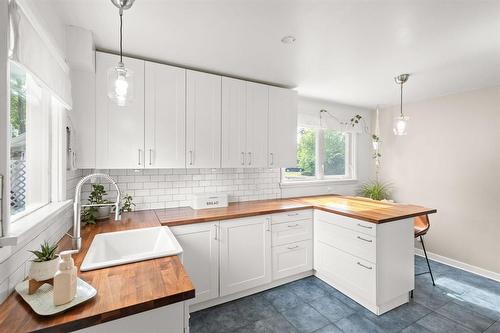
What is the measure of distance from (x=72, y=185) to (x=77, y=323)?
4.70 feet

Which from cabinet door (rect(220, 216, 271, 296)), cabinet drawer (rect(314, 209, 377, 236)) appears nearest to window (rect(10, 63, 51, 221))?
cabinet door (rect(220, 216, 271, 296))

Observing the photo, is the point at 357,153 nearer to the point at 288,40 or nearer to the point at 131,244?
the point at 288,40

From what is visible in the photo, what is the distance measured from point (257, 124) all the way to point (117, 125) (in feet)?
4.81

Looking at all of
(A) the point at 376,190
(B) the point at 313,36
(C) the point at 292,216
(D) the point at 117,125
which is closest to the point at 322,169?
(A) the point at 376,190

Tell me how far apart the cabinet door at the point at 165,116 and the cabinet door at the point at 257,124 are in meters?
0.76

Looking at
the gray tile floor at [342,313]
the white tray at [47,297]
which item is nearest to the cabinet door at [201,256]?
the gray tile floor at [342,313]

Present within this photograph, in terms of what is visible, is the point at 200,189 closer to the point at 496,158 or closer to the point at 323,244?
the point at 323,244

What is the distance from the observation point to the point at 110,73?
1.21 metres

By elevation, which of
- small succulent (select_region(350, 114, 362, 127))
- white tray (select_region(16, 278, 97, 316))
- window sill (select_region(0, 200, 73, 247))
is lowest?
white tray (select_region(16, 278, 97, 316))

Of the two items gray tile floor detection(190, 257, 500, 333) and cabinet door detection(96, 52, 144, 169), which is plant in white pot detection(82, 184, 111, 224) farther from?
gray tile floor detection(190, 257, 500, 333)

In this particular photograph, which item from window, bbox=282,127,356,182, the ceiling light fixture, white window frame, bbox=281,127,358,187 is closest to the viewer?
the ceiling light fixture

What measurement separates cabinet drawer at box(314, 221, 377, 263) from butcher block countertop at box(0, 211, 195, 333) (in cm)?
175

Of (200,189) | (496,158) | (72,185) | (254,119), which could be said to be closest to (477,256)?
(496,158)

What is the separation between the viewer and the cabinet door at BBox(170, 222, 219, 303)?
212 cm
